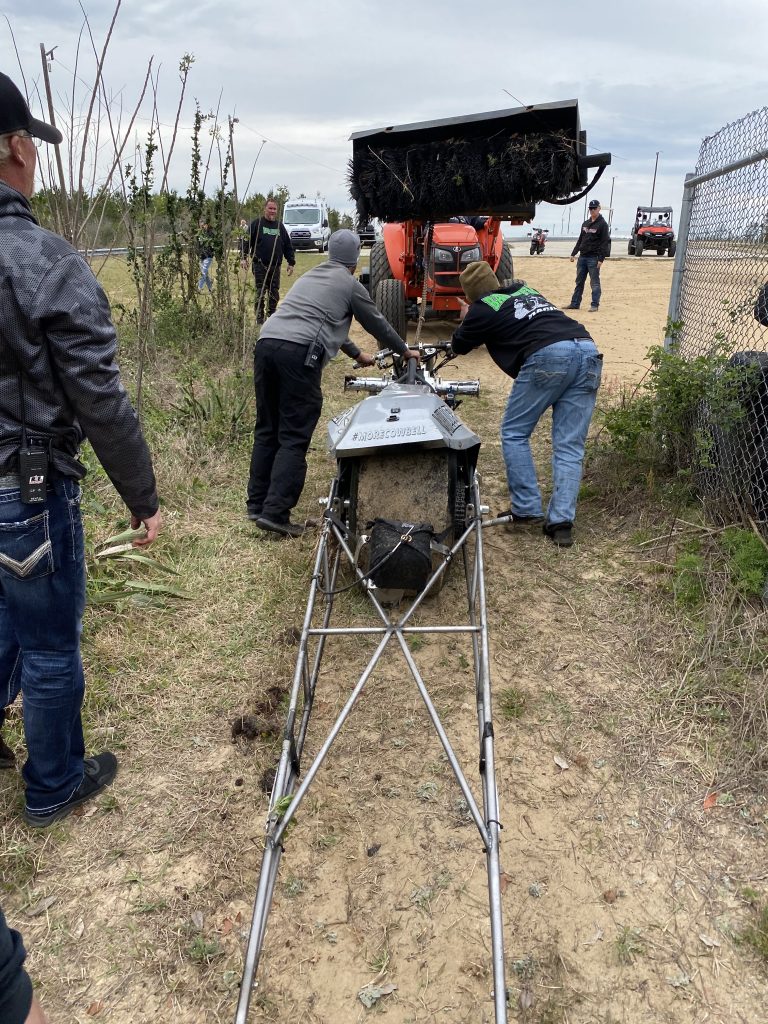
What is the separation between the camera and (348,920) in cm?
216

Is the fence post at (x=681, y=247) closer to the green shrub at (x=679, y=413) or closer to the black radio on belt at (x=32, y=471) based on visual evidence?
the green shrub at (x=679, y=413)

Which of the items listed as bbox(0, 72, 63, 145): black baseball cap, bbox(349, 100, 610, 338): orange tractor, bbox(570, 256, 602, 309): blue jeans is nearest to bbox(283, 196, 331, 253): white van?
bbox(570, 256, 602, 309): blue jeans

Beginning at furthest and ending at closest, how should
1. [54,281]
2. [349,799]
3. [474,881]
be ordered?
[349,799] → [474,881] → [54,281]

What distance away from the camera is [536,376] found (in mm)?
4434

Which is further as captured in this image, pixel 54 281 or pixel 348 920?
pixel 348 920

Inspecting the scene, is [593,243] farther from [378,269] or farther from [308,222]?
[308,222]

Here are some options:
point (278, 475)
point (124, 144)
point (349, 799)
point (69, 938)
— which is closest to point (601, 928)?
point (349, 799)

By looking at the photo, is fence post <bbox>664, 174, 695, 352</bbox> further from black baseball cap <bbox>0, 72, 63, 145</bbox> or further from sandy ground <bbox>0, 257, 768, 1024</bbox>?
black baseball cap <bbox>0, 72, 63, 145</bbox>

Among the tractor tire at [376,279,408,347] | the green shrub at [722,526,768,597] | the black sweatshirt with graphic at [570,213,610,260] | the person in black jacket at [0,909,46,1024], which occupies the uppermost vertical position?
the black sweatshirt with graphic at [570,213,610,260]

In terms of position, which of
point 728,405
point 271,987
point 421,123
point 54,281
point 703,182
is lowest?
point 271,987

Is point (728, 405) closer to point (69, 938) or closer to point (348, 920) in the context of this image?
point (348, 920)

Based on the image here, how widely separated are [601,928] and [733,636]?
5.26 ft

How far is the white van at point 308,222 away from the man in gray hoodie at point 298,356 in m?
23.6

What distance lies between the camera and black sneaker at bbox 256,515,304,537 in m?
4.54
